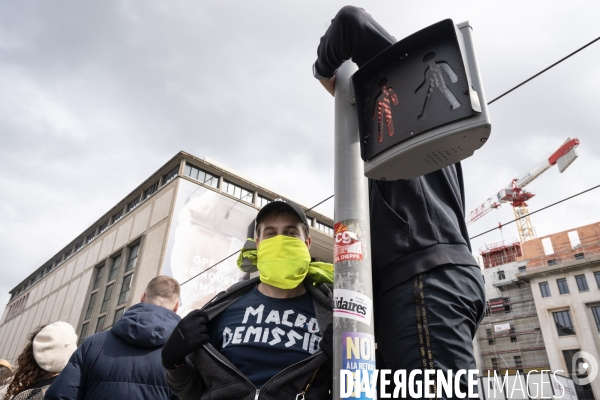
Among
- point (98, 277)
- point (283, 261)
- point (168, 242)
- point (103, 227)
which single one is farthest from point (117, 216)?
point (283, 261)

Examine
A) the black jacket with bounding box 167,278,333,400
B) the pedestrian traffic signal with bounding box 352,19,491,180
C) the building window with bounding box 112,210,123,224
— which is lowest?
the black jacket with bounding box 167,278,333,400

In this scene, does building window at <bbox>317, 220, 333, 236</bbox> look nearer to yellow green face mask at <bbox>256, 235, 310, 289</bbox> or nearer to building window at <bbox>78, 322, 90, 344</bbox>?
building window at <bbox>78, 322, 90, 344</bbox>

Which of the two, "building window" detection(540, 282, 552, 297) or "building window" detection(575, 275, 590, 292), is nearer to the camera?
"building window" detection(575, 275, 590, 292)

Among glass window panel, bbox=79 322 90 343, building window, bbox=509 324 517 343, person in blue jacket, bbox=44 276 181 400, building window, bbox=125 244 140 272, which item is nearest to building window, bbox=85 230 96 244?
glass window panel, bbox=79 322 90 343

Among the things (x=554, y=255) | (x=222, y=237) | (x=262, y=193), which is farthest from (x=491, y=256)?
(x=222, y=237)

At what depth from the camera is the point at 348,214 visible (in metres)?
1.57

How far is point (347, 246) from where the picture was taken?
1.52 metres

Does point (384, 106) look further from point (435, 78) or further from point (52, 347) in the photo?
point (52, 347)

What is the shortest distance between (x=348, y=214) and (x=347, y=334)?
0.45 metres

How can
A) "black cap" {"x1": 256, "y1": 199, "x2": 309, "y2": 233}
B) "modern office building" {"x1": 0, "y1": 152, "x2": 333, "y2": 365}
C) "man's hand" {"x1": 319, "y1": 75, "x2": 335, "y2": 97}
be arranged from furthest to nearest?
"modern office building" {"x1": 0, "y1": 152, "x2": 333, "y2": 365}
"black cap" {"x1": 256, "y1": 199, "x2": 309, "y2": 233}
"man's hand" {"x1": 319, "y1": 75, "x2": 335, "y2": 97}

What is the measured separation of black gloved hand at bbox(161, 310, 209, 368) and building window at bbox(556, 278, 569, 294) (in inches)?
2137

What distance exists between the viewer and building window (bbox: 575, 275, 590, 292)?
4431cm

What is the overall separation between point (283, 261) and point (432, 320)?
0.93m

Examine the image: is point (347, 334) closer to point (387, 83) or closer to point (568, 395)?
point (387, 83)
